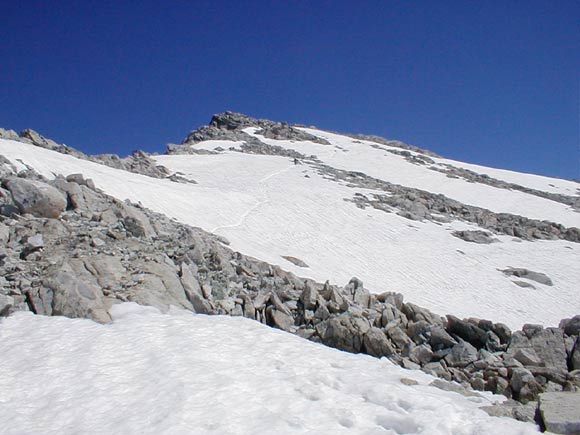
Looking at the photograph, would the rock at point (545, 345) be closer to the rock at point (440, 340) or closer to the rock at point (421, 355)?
the rock at point (440, 340)

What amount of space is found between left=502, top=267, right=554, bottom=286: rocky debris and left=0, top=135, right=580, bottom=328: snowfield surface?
50 centimetres

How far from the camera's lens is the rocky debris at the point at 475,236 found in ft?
104

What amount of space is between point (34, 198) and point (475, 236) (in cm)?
2760

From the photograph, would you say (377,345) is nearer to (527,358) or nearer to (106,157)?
(527,358)

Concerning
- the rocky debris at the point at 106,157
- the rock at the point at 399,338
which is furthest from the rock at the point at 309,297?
the rocky debris at the point at 106,157

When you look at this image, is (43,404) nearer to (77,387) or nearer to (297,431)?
(77,387)

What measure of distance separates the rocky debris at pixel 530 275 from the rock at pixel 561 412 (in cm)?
1973

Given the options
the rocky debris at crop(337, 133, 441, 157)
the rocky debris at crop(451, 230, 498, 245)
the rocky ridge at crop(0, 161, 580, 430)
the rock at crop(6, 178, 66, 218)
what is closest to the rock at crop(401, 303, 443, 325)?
the rocky ridge at crop(0, 161, 580, 430)

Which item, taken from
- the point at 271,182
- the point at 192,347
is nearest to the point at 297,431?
the point at 192,347

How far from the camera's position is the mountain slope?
20641mm

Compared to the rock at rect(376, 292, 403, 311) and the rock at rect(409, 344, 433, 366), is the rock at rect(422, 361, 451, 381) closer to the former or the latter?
the rock at rect(409, 344, 433, 366)

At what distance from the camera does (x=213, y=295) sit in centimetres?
1225

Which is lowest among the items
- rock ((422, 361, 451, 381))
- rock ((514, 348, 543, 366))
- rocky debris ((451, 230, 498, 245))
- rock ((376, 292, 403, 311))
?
rock ((422, 361, 451, 381))

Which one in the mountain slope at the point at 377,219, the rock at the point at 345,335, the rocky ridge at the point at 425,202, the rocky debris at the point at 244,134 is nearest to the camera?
the rock at the point at 345,335
